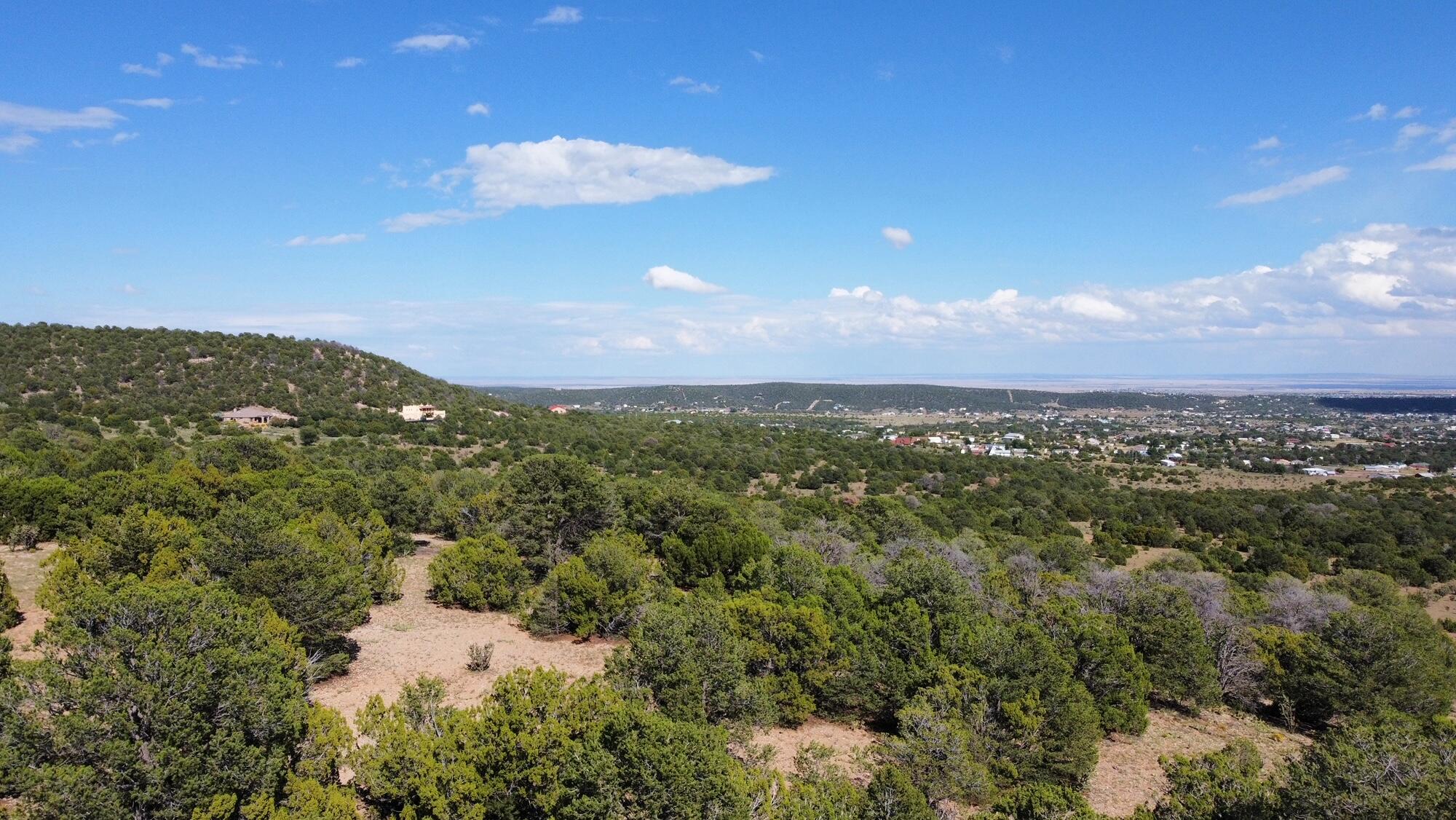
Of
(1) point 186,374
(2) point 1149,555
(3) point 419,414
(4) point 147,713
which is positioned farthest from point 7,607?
(2) point 1149,555

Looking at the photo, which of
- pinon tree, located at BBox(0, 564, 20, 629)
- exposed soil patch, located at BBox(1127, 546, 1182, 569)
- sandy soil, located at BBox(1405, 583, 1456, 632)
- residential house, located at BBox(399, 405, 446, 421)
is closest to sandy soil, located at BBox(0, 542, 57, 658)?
pinon tree, located at BBox(0, 564, 20, 629)

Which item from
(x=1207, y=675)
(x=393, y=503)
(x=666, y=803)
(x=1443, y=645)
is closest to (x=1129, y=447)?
(x=1443, y=645)

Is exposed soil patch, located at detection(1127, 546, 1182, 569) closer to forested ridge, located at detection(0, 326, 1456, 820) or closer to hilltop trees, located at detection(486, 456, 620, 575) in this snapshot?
forested ridge, located at detection(0, 326, 1456, 820)

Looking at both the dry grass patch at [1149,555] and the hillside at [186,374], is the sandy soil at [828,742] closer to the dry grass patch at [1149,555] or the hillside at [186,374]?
the dry grass patch at [1149,555]

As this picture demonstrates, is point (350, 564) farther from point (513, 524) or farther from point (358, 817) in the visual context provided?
point (358, 817)

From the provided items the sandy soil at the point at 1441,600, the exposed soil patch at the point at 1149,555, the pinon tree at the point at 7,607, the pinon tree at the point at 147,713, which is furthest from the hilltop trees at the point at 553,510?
the sandy soil at the point at 1441,600
